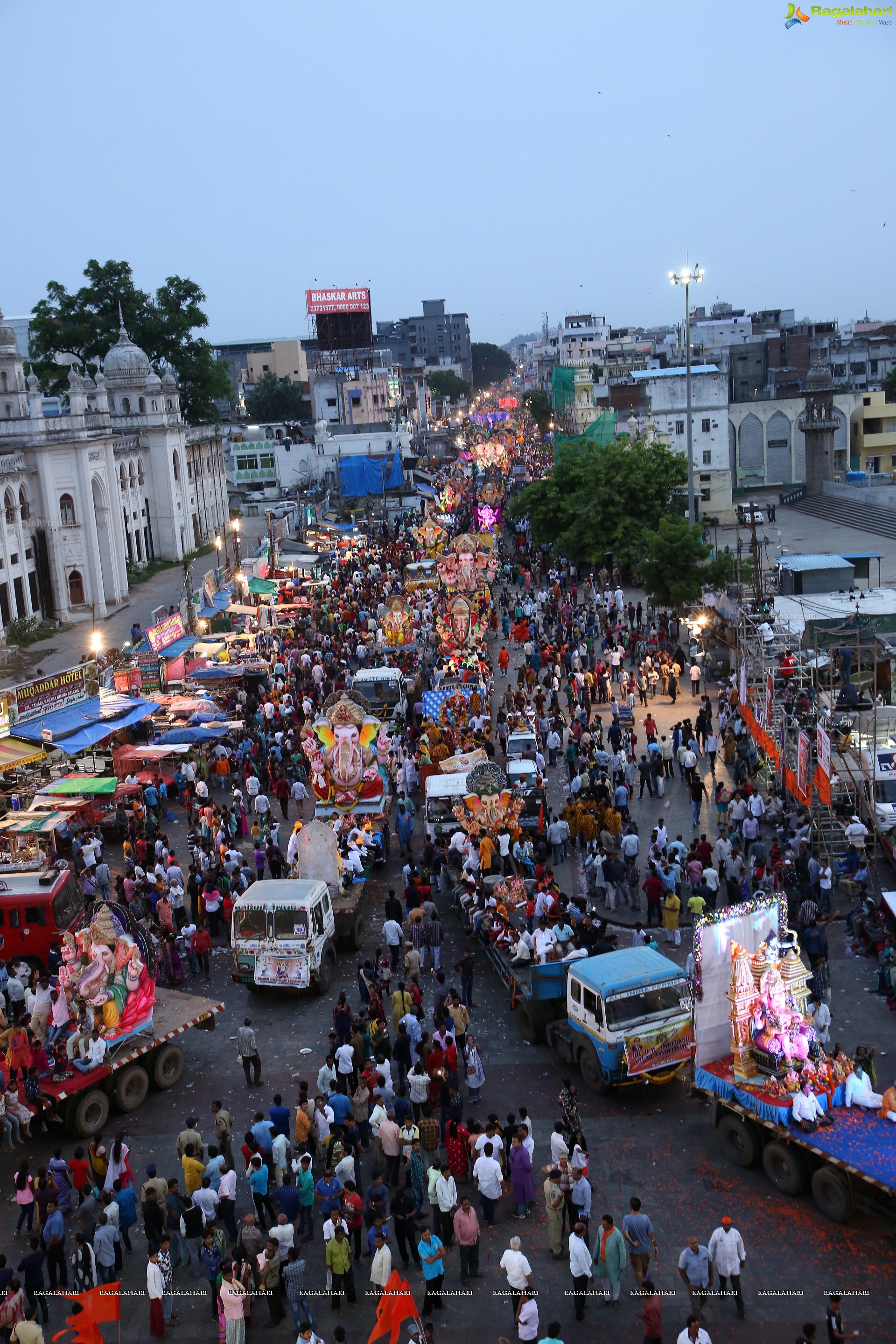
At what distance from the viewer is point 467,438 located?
405 feet

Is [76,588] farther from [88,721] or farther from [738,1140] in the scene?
[738,1140]

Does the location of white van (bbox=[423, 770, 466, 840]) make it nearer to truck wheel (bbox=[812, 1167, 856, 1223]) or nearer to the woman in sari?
the woman in sari

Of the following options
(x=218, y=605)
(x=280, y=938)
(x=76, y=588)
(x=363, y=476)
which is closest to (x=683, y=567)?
(x=218, y=605)

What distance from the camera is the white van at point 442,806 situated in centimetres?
2102

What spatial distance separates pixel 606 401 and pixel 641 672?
51850 millimetres

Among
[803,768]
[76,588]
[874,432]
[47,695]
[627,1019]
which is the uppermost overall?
[874,432]

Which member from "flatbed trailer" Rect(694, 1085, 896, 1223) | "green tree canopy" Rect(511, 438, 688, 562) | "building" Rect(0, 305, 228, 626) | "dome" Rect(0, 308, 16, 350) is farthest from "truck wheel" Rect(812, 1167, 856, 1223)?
"dome" Rect(0, 308, 16, 350)

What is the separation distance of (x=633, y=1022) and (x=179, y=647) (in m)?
22.1

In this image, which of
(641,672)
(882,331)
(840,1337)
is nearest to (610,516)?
(641,672)

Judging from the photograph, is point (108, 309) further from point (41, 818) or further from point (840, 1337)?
point (840, 1337)

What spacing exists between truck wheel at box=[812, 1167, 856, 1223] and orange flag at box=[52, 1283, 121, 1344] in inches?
238

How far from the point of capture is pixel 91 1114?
44.9ft

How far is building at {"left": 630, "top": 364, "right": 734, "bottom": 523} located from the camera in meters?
61.3

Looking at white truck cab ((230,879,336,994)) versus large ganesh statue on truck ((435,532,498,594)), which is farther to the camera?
large ganesh statue on truck ((435,532,498,594))
